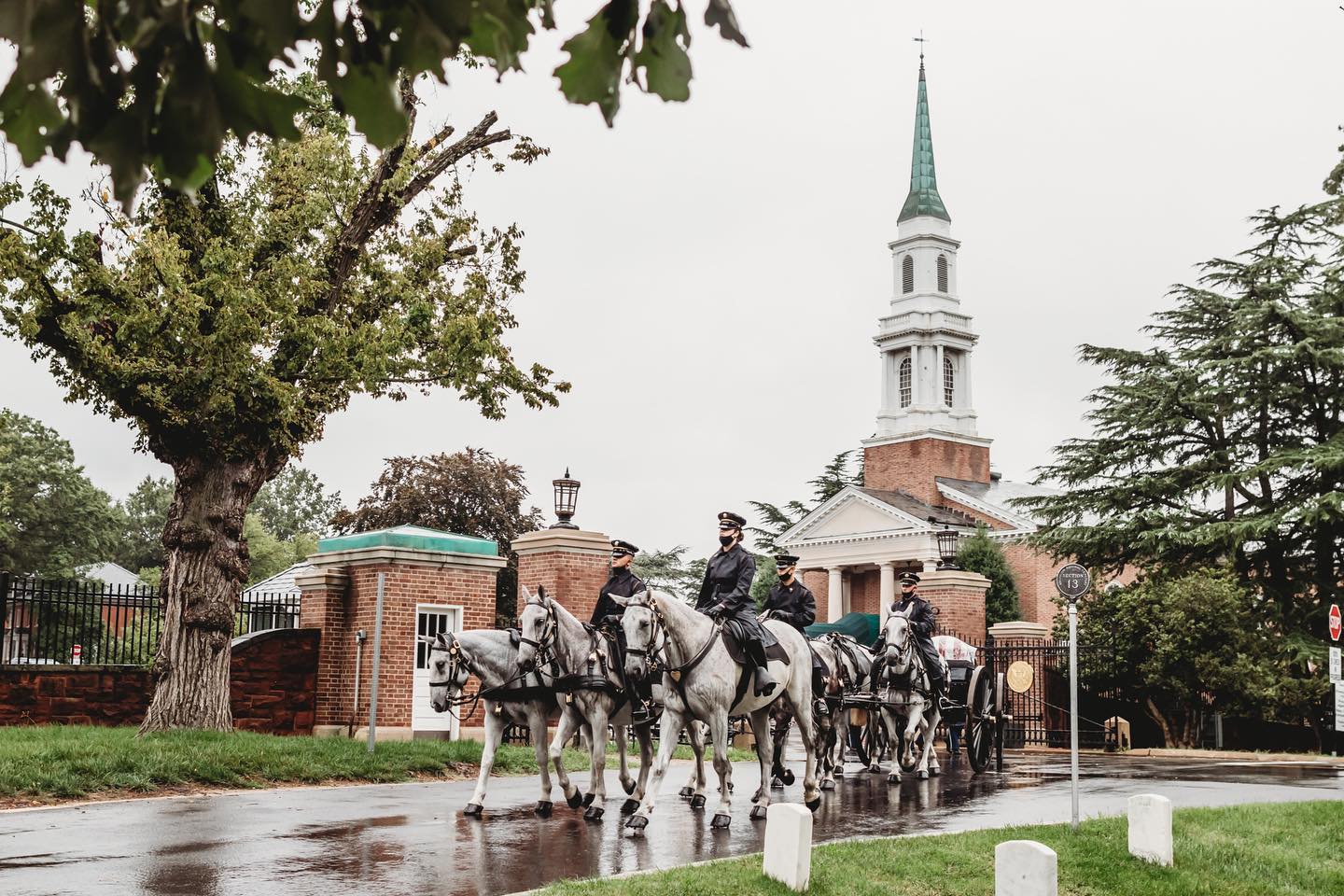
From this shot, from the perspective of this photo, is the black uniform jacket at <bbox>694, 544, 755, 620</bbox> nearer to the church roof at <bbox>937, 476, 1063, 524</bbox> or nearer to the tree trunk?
the tree trunk

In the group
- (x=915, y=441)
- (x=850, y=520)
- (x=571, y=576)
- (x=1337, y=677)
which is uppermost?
(x=915, y=441)

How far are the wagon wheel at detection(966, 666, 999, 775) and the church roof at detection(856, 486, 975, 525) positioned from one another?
1459 inches

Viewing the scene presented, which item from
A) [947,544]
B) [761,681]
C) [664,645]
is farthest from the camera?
[947,544]

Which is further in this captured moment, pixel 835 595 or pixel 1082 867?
pixel 835 595

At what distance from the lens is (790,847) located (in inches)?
362

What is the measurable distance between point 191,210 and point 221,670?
647 cm

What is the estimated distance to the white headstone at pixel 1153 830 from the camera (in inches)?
435

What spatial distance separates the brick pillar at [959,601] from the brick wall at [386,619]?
1202 centimetres

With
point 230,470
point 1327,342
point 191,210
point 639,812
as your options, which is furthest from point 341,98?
point 1327,342

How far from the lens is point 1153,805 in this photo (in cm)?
1108

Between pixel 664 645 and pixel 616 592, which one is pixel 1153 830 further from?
pixel 616 592

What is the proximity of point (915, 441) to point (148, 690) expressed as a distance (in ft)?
154

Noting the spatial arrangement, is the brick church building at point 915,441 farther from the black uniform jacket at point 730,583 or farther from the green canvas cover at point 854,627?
the black uniform jacket at point 730,583

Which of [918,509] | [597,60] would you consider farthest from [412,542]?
[918,509]
